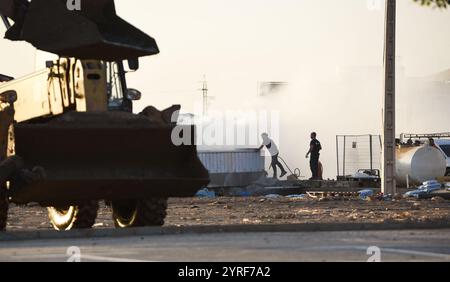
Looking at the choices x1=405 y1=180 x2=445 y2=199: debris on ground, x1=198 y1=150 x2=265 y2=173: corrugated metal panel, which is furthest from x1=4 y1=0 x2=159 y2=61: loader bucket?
x1=198 y1=150 x2=265 y2=173: corrugated metal panel

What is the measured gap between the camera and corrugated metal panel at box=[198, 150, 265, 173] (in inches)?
1731

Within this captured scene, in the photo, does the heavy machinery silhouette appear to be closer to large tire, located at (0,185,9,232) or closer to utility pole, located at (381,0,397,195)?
large tire, located at (0,185,9,232)

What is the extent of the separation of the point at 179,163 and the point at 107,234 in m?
2.20

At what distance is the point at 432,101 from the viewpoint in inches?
4528

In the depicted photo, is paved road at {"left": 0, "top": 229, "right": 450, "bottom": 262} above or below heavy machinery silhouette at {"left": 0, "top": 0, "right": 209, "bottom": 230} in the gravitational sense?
below

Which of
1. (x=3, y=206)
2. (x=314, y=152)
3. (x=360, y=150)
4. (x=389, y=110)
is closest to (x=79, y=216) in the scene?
(x=3, y=206)

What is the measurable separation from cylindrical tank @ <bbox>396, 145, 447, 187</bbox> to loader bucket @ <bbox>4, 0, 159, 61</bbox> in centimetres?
2356

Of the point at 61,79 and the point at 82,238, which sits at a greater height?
the point at 61,79

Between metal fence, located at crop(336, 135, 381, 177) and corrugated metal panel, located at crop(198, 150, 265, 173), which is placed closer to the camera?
corrugated metal panel, located at crop(198, 150, 265, 173)

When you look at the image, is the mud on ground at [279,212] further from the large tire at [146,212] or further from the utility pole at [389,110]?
the large tire at [146,212]

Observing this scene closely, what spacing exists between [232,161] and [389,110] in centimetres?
1852

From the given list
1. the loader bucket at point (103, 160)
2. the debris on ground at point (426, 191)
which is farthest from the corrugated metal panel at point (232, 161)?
the loader bucket at point (103, 160)
